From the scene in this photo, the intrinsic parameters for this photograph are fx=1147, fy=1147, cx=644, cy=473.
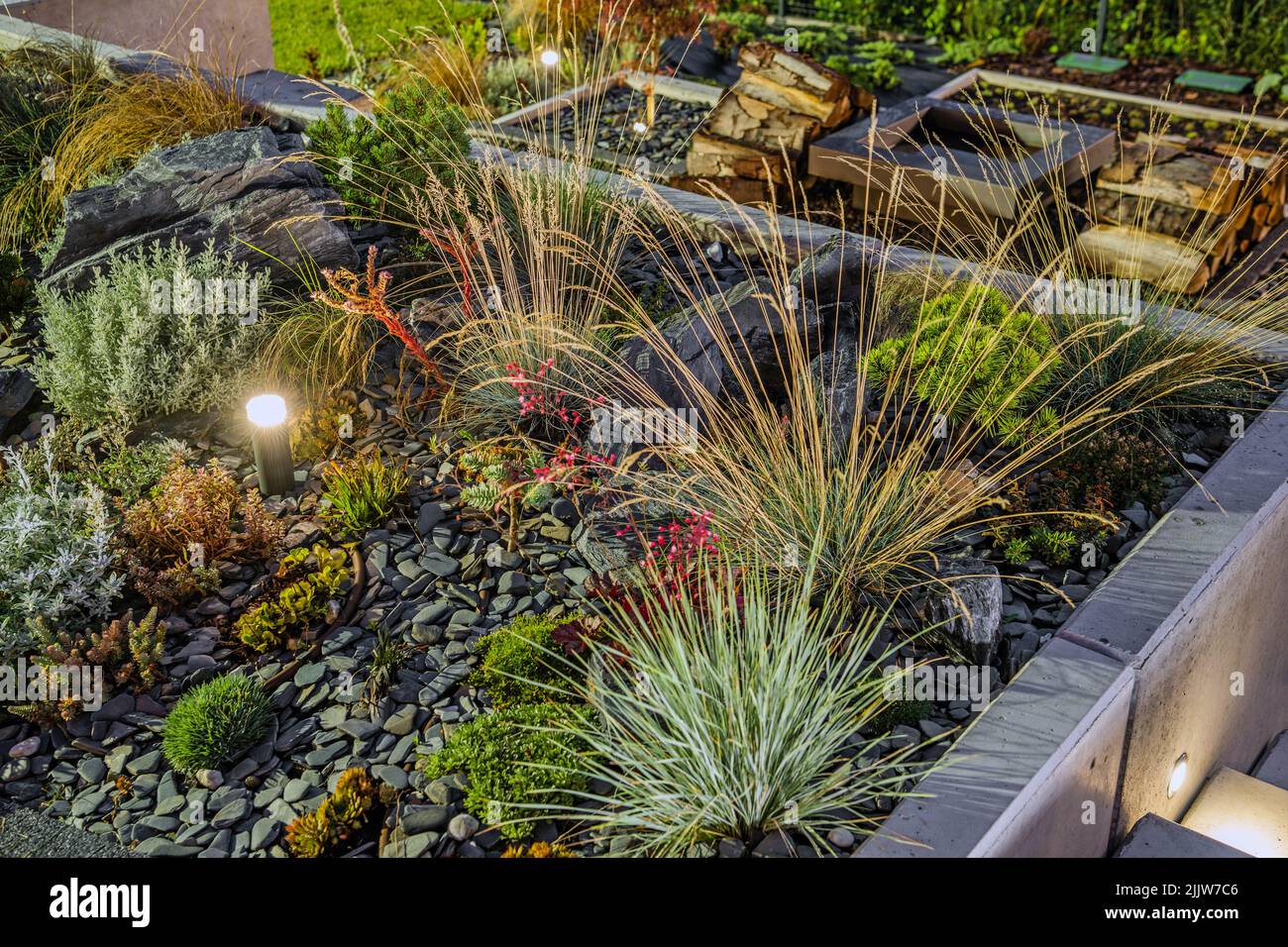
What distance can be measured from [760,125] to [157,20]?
477 centimetres

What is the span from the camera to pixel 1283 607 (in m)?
3.77

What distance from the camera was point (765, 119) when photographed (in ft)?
20.2

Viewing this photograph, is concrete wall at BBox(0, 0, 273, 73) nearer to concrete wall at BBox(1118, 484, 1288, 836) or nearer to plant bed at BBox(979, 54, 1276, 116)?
plant bed at BBox(979, 54, 1276, 116)

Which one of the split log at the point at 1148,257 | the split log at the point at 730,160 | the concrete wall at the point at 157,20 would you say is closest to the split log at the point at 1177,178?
the split log at the point at 1148,257

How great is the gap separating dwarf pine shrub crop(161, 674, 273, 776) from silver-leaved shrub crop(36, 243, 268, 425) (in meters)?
1.49

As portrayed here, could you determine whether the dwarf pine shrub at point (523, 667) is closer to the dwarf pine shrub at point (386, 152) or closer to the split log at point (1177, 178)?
the dwarf pine shrub at point (386, 152)

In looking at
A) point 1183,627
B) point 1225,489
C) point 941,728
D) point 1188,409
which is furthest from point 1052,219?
point 941,728

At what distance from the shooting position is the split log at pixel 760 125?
607 cm

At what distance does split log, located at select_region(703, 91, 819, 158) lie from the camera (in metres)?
6.07

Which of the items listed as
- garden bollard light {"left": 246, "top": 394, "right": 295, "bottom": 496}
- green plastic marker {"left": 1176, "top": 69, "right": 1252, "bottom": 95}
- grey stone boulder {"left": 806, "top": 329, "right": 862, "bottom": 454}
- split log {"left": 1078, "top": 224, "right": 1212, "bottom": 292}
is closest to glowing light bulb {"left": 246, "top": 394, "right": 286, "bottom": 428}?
garden bollard light {"left": 246, "top": 394, "right": 295, "bottom": 496}

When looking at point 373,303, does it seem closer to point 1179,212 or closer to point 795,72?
point 795,72

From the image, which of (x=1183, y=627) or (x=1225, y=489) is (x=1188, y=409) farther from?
(x=1183, y=627)

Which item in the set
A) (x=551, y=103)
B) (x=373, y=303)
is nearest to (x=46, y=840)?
(x=373, y=303)
